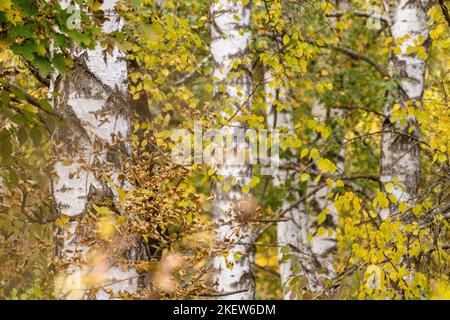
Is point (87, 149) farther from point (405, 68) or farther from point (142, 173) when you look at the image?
point (405, 68)

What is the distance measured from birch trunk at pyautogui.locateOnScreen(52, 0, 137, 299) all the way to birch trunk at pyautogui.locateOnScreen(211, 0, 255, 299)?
2109mm

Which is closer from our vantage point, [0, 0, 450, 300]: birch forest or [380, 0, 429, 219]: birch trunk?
[0, 0, 450, 300]: birch forest

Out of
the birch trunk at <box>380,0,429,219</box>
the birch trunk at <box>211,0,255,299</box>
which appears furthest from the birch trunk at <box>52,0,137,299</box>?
the birch trunk at <box>380,0,429,219</box>

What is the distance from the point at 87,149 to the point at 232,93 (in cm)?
280

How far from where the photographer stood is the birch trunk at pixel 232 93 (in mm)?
6570

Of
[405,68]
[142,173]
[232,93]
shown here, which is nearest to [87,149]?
[142,173]

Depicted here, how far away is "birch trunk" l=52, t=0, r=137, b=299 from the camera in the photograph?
4207 mm

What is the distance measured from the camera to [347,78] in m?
10.1

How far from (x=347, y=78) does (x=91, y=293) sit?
671 cm

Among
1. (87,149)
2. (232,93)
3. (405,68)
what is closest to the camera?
(87,149)

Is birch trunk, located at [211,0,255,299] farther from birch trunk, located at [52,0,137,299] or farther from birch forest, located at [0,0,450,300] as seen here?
birch trunk, located at [52,0,137,299]

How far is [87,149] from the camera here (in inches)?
171

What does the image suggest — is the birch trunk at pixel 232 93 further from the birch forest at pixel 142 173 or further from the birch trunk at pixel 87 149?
the birch trunk at pixel 87 149

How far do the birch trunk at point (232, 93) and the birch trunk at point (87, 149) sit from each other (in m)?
2.11
